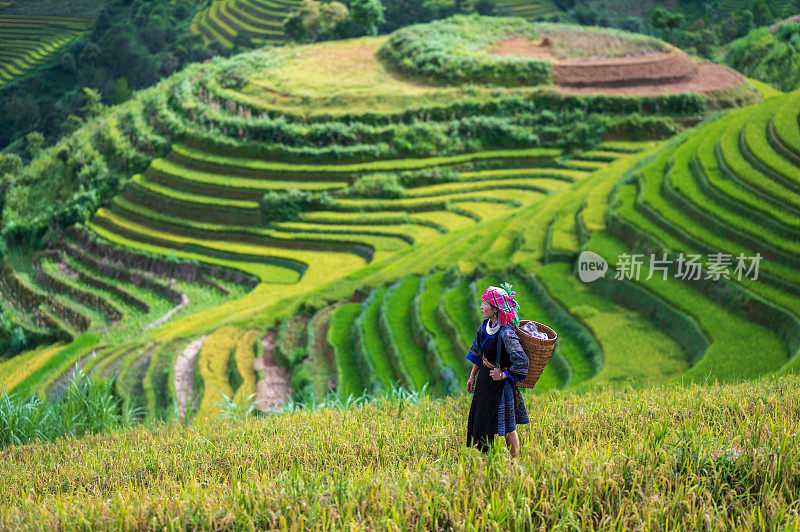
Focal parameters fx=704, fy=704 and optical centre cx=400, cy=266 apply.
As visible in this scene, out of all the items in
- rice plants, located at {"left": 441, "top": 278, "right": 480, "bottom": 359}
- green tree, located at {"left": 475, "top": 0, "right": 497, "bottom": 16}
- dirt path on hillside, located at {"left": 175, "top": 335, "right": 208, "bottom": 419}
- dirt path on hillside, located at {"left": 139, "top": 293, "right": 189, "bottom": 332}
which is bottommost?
dirt path on hillside, located at {"left": 139, "top": 293, "right": 189, "bottom": 332}

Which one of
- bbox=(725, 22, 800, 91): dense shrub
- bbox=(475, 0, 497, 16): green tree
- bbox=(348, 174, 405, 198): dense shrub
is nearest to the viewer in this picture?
bbox=(348, 174, 405, 198): dense shrub

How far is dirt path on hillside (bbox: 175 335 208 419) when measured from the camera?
40.5ft

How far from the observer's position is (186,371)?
1334cm

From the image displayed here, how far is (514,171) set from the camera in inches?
1006

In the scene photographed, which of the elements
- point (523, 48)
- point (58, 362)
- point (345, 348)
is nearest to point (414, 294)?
point (345, 348)

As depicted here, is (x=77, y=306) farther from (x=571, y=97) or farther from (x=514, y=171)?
(x=571, y=97)

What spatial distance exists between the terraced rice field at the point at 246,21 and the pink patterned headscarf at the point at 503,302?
180 feet

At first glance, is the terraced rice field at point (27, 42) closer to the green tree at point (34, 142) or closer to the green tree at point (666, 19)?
the green tree at point (34, 142)

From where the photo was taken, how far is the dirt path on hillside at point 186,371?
40.5 ft

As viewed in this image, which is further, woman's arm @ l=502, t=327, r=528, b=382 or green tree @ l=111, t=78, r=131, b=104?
green tree @ l=111, t=78, r=131, b=104

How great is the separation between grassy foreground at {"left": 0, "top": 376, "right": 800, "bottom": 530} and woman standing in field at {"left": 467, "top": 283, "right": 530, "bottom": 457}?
0.19 m

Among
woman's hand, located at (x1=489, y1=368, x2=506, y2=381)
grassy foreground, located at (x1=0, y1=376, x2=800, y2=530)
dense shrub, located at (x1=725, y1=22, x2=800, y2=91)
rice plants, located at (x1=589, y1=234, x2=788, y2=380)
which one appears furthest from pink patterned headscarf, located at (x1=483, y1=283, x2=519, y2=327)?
dense shrub, located at (x1=725, y1=22, x2=800, y2=91)

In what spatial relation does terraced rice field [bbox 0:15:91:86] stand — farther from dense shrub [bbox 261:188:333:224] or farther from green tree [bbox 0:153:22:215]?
dense shrub [bbox 261:188:333:224]

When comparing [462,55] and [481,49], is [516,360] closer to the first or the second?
[462,55]
